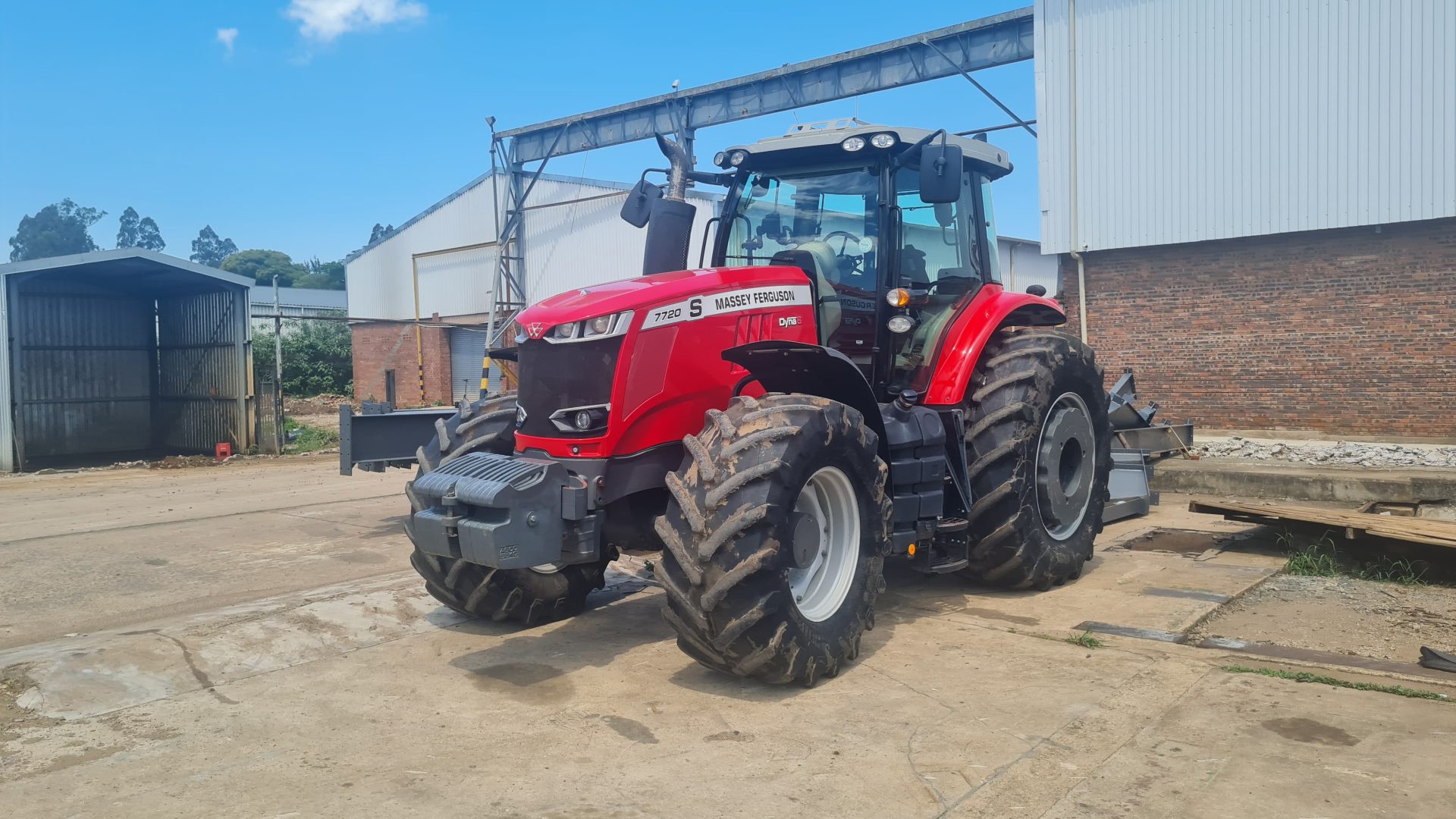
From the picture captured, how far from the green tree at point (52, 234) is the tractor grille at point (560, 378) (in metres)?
98.6

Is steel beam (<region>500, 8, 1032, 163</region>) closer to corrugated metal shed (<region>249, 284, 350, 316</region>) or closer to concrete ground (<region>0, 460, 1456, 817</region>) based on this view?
concrete ground (<region>0, 460, 1456, 817</region>)

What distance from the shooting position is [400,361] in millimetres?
31016

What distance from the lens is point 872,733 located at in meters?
4.12

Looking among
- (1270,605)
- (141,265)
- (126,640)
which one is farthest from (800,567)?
→ (141,265)

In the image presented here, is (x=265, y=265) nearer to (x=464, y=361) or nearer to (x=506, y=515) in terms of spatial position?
(x=464, y=361)

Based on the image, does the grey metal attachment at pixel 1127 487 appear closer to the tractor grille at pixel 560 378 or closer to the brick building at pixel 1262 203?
the tractor grille at pixel 560 378

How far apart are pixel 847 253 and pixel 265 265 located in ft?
299

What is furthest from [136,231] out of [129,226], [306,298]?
[306,298]

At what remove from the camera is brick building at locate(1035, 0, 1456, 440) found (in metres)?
14.7

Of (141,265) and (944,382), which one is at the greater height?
(141,265)

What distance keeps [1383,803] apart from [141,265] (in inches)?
730

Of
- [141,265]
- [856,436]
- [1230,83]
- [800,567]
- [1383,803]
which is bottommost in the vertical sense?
[1383,803]

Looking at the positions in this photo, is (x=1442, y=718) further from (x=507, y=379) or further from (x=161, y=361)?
(x=161, y=361)

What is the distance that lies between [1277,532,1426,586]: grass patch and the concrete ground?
36cm
